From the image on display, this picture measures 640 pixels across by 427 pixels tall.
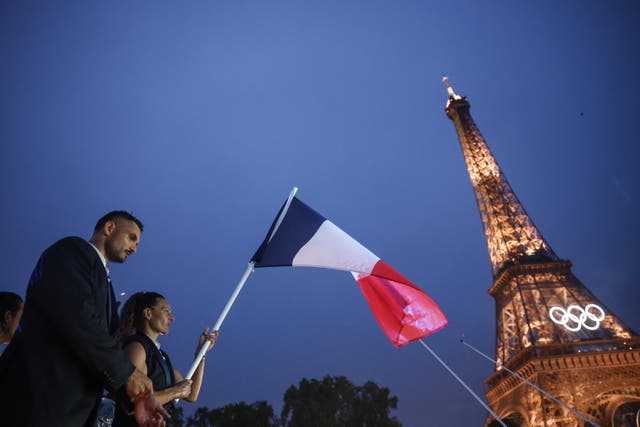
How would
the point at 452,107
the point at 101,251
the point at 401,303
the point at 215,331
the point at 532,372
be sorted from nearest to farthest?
the point at 101,251 → the point at 215,331 → the point at 401,303 → the point at 532,372 → the point at 452,107

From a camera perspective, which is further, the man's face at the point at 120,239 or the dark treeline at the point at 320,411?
the dark treeline at the point at 320,411

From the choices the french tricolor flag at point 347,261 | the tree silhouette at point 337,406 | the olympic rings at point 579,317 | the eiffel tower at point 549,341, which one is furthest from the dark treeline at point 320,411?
the french tricolor flag at point 347,261

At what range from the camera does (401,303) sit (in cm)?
500

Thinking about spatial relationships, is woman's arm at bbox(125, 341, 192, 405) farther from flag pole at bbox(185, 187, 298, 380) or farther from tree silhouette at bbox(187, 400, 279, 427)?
tree silhouette at bbox(187, 400, 279, 427)

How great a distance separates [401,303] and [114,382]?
12.2 feet

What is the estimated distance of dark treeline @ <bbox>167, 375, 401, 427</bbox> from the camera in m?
28.5

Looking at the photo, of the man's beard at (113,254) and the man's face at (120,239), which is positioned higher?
the man's face at (120,239)

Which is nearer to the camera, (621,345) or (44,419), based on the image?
(44,419)

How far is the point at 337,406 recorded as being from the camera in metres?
29.0

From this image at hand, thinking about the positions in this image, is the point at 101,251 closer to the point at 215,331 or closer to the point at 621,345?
the point at 215,331

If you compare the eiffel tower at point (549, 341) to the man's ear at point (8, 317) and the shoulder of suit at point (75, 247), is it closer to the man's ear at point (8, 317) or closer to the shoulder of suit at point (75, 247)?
the man's ear at point (8, 317)

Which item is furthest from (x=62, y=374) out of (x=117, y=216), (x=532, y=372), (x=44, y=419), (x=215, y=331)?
(x=532, y=372)

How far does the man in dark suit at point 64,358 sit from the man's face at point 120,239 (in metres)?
0.37

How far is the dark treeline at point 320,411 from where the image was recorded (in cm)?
2850
